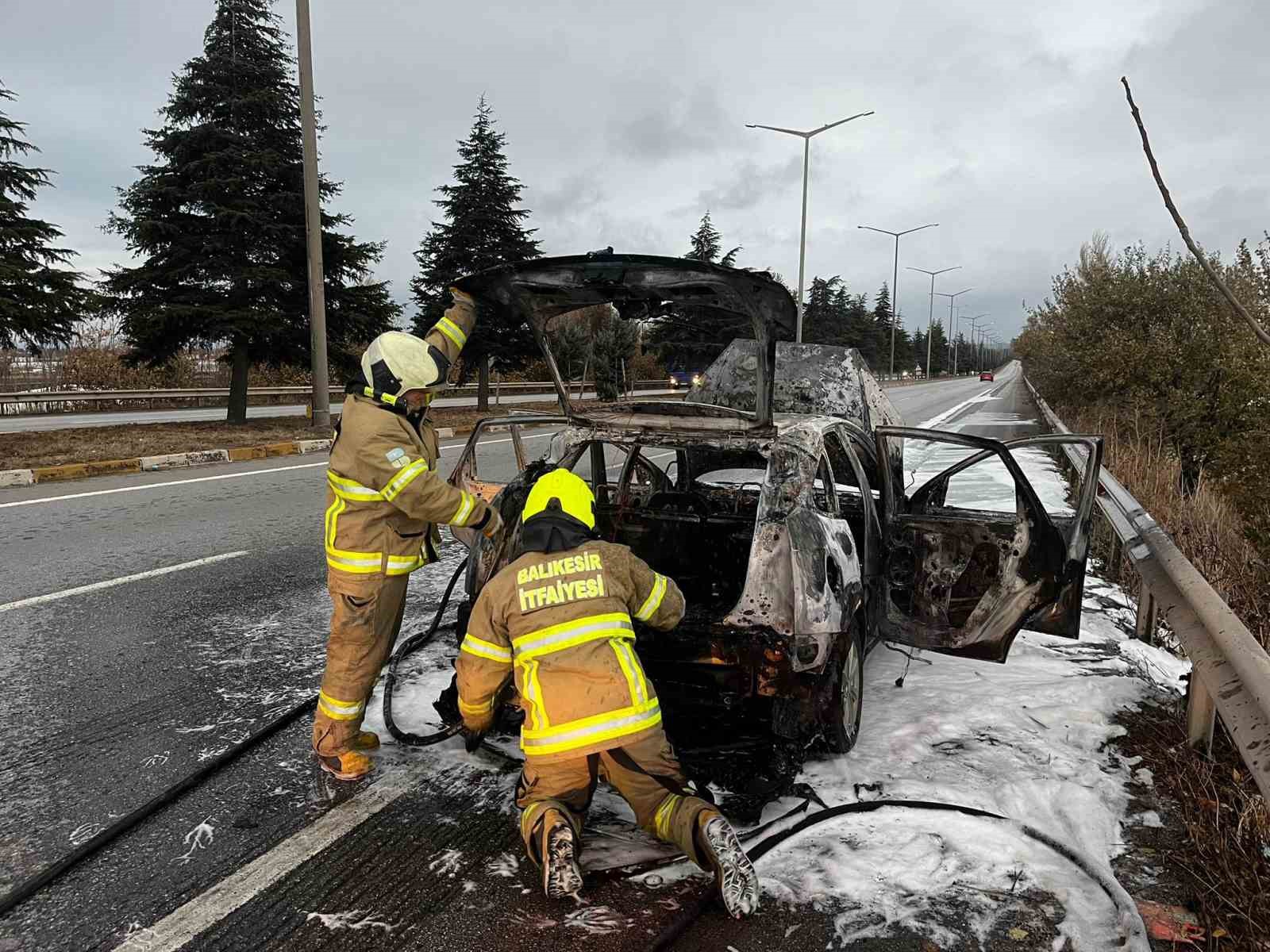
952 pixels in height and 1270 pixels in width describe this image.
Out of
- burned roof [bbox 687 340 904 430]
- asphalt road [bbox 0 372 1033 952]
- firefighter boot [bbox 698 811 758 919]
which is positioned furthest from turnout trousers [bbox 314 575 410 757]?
burned roof [bbox 687 340 904 430]

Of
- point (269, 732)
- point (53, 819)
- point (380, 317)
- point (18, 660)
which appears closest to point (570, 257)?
point (269, 732)

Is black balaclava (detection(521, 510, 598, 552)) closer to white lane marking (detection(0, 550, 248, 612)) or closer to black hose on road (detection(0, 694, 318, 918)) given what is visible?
black hose on road (detection(0, 694, 318, 918))

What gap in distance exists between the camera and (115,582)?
19.7ft

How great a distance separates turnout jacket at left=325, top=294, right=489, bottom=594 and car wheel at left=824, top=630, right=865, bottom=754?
5.17ft

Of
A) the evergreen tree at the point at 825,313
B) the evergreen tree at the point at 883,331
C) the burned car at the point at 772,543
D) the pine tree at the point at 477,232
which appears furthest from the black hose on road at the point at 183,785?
the evergreen tree at the point at 883,331

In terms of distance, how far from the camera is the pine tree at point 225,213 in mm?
15992

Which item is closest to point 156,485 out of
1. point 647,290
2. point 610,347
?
point 610,347

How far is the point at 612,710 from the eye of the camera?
9.10 ft

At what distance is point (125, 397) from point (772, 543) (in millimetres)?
28099

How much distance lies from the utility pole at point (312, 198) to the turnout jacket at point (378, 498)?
1243 cm

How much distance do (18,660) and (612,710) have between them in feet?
11.8

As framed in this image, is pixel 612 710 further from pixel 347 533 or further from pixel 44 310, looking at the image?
pixel 44 310

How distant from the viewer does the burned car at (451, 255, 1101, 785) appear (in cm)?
332

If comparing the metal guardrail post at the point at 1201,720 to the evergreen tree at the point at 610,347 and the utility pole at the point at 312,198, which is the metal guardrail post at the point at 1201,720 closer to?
the evergreen tree at the point at 610,347
